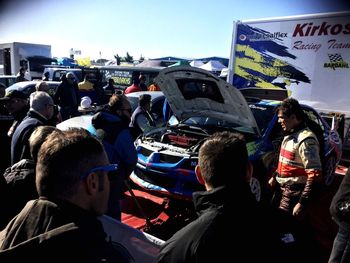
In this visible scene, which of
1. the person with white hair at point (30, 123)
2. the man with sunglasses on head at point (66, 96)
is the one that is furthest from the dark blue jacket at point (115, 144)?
the man with sunglasses on head at point (66, 96)

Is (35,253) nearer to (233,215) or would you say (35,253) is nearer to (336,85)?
(233,215)

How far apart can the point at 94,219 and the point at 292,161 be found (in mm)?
2391

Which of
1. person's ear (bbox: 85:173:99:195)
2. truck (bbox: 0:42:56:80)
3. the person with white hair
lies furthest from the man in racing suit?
truck (bbox: 0:42:56:80)

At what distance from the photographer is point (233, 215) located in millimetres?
1368

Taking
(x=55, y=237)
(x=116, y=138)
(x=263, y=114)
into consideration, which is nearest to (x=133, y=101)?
(x=263, y=114)

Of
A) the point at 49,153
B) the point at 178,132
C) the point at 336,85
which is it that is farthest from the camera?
the point at 336,85

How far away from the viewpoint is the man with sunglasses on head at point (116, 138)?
3137mm

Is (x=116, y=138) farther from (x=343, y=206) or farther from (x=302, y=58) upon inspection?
(x=302, y=58)

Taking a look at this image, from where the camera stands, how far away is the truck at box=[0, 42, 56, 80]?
1992 centimetres

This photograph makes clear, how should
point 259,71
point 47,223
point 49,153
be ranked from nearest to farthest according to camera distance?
point 47,223 < point 49,153 < point 259,71

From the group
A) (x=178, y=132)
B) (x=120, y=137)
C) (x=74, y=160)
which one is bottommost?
(x=178, y=132)

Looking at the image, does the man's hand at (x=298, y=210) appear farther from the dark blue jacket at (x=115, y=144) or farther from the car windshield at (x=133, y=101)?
the car windshield at (x=133, y=101)

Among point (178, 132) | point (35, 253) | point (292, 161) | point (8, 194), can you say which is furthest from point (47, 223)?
point (178, 132)

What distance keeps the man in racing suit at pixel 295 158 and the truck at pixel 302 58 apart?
4.26 meters
